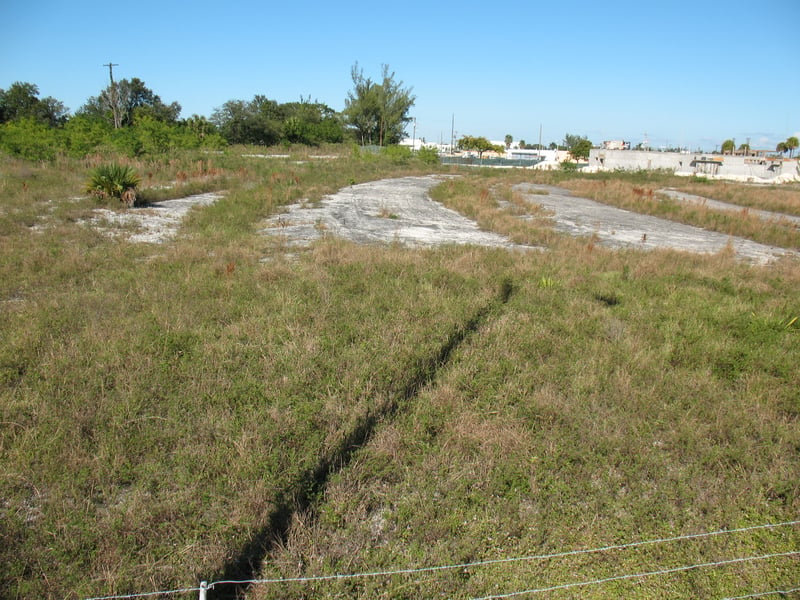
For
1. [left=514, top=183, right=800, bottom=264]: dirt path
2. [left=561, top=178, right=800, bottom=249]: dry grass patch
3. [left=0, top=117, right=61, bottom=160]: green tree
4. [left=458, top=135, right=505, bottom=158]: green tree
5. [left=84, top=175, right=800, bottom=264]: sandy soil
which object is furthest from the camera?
[left=458, top=135, right=505, bottom=158]: green tree

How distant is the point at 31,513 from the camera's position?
282 centimetres

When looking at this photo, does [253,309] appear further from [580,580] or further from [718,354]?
[718,354]

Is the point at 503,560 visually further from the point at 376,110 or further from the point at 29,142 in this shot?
the point at 376,110

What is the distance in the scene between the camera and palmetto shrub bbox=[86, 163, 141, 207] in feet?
46.9

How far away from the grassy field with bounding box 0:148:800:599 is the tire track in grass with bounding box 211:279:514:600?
0.05ft

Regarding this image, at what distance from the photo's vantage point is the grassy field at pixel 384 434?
8.68 feet

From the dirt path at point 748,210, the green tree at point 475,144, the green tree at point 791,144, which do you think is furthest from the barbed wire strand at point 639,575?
the green tree at point 791,144

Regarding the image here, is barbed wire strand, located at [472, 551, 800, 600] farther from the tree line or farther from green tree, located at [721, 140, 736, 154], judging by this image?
green tree, located at [721, 140, 736, 154]

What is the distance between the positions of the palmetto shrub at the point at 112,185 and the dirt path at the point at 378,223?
428cm

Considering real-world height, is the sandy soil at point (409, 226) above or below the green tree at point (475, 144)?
below

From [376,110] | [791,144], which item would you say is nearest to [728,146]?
[791,144]

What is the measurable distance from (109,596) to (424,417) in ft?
7.41

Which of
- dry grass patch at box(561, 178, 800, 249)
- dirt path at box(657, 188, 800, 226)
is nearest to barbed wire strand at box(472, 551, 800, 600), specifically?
dry grass patch at box(561, 178, 800, 249)

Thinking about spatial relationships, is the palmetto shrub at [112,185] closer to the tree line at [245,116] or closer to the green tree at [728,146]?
the tree line at [245,116]
